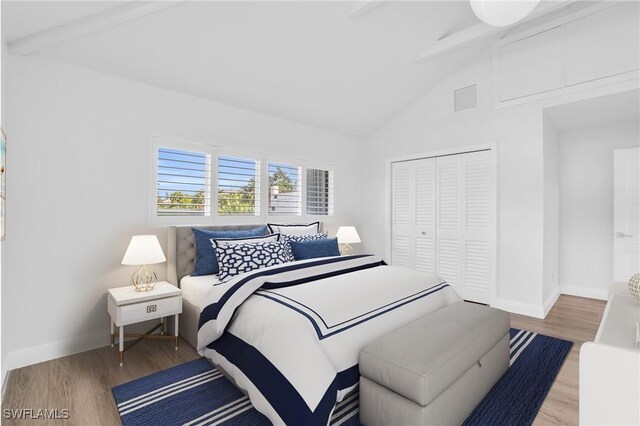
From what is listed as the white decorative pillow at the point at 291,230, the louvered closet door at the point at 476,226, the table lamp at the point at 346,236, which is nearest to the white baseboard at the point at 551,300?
the louvered closet door at the point at 476,226

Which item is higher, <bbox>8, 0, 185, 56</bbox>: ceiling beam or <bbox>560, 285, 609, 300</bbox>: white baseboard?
<bbox>8, 0, 185, 56</bbox>: ceiling beam

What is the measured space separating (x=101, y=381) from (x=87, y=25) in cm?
246

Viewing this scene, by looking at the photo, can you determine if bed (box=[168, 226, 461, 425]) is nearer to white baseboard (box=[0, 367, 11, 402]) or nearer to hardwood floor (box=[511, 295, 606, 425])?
hardwood floor (box=[511, 295, 606, 425])

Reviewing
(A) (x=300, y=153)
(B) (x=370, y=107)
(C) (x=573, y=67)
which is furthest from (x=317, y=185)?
(C) (x=573, y=67)

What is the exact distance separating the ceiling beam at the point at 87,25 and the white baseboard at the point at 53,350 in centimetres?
221

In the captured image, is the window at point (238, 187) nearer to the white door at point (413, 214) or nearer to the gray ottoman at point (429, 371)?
the white door at point (413, 214)

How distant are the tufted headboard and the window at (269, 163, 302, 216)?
1125 mm

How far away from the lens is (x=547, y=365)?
2.41 metres

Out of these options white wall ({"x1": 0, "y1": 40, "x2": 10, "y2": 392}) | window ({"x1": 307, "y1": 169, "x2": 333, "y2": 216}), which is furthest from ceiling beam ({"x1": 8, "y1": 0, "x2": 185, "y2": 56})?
window ({"x1": 307, "y1": 169, "x2": 333, "y2": 216})

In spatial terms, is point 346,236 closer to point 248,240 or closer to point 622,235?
point 248,240

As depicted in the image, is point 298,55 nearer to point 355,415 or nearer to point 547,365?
point 355,415

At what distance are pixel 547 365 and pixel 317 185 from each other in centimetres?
318

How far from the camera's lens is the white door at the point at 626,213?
3822mm

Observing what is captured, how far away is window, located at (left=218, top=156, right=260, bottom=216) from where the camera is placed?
3.58m
